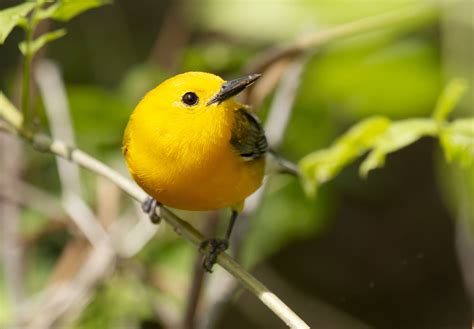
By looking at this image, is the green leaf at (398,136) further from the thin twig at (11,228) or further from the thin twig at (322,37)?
the thin twig at (11,228)

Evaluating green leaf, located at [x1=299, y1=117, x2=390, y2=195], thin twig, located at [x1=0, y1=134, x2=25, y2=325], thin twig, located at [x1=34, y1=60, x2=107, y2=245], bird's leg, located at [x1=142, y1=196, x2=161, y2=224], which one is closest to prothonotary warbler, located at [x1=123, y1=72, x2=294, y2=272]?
bird's leg, located at [x1=142, y1=196, x2=161, y2=224]

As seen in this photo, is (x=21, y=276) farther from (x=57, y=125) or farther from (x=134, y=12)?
(x=134, y=12)

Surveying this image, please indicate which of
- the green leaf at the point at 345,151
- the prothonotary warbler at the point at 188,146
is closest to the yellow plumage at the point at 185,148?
the prothonotary warbler at the point at 188,146

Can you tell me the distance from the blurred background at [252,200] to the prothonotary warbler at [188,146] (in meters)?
0.69

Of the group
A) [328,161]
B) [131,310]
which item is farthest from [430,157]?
[328,161]

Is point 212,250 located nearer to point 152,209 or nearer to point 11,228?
point 152,209

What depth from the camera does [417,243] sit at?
21.2 ft

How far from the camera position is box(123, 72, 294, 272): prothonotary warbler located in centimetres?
283

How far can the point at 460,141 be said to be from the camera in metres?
2.65

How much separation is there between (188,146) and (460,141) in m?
0.93

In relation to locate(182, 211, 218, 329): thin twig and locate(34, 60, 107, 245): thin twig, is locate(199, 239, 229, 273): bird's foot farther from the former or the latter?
locate(34, 60, 107, 245): thin twig

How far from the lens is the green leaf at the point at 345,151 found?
9.36 feet

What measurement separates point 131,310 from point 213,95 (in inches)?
76.7

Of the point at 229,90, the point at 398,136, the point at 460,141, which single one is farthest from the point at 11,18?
the point at 460,141
